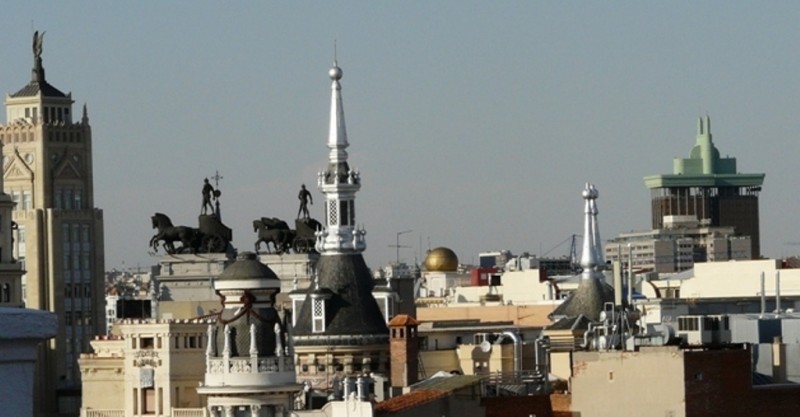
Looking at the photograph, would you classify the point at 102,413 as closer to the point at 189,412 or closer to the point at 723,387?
the point at 189,412

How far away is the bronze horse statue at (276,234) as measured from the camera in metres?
132

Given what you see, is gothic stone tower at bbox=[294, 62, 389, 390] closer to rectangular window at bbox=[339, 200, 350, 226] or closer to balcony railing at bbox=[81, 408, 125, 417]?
rectangular window at bbox=[339, 200, 350, 226]

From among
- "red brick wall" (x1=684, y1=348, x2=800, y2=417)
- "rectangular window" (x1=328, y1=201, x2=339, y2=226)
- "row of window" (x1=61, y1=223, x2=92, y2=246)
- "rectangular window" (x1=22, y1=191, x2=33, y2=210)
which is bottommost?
"red brick wall" (x1=684, y1=348, x2=800, y2=417)

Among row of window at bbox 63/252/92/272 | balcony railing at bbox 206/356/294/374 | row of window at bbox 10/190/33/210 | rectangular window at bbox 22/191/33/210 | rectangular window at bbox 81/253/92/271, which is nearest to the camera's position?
balcony railing at bbox 206/356/294/374

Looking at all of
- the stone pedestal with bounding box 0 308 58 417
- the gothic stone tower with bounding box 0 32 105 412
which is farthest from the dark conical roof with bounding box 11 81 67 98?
the stone pedestal with bounding box 0 308 58 417

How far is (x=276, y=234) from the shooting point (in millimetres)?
131000

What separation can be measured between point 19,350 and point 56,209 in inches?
6367

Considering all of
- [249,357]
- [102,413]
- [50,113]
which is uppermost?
[50,113]

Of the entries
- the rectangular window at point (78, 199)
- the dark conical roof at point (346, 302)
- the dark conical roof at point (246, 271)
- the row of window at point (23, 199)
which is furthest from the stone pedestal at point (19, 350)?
the rectangular window at point (78, 199)

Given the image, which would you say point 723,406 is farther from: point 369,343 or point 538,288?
point 538,288

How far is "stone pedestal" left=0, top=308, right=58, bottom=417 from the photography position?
1050cm

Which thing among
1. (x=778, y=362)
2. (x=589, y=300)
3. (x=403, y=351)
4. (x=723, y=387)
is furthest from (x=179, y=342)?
(x=723, y=387)

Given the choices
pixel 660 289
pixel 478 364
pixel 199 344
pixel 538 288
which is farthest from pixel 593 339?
pixel 538 288

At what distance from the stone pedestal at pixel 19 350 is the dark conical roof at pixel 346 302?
79252 mm
